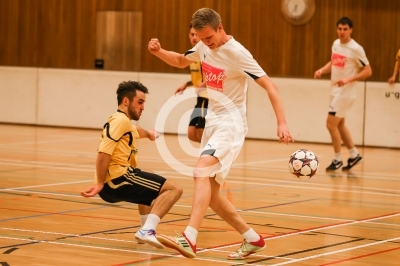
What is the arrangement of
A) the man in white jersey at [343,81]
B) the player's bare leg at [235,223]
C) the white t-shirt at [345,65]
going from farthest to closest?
the white t-shirt at [345,65] < the man in white jersey at [343,81] < the player's bare leg at [235,223]

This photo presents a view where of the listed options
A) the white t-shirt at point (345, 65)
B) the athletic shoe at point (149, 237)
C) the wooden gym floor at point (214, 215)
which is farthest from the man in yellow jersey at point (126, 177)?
the white t-shirt at point (345, 65)

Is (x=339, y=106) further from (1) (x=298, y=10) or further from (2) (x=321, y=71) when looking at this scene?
(1) (x=298, y=10)

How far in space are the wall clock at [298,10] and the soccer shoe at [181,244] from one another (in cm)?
1387

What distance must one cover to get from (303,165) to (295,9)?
1208 centimetres

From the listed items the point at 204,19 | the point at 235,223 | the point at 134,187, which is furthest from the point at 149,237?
the point at 204,19

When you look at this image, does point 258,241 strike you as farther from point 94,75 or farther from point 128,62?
point 128,62

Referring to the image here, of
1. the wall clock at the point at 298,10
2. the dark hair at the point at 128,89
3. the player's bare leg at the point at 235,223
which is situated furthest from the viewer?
the wall clock at the point at 298,10

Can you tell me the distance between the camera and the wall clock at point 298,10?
63.6 feet

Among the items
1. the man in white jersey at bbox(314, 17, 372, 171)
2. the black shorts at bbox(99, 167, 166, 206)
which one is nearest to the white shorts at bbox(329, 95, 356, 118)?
the man in white jersey at bbox(314, 17, 372, 171)

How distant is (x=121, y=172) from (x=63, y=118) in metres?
13.4

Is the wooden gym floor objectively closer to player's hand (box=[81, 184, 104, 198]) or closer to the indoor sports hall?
the indoor sports hall

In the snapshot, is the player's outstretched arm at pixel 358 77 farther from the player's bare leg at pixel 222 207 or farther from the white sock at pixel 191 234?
the white sock at pixel 191 234

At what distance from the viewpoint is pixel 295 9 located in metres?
19.5

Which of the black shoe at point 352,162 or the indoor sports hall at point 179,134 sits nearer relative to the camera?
the indoor sports hall at point 179,134
